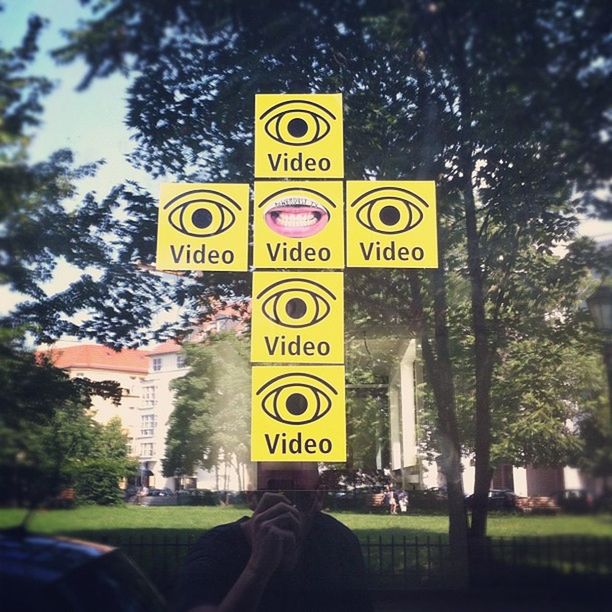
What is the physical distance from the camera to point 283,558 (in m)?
1.97

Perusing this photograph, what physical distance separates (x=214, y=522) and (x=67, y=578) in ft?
1.24

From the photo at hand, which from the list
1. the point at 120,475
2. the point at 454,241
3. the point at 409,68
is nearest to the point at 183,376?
the point at 120,475

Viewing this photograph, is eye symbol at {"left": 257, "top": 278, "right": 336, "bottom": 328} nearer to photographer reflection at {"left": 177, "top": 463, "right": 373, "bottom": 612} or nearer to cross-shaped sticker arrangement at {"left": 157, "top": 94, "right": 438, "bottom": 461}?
cross-shaped sticker arrangement at {"left": 157, "top": 94, "right": 438, "bottom": 461}

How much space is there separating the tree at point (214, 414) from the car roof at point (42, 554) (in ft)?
0.89

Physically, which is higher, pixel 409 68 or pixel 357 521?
pixel 409 68

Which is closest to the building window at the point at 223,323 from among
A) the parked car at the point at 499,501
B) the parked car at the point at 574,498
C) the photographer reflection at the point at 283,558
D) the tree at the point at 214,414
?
the tree at the point at 214,414

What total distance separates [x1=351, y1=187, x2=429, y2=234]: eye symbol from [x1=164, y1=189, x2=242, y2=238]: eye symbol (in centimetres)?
Answer: 33

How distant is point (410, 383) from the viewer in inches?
81.0

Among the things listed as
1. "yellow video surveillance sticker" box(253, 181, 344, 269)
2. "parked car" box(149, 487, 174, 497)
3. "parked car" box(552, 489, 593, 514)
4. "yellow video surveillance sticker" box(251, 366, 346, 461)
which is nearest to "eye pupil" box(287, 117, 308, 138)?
"yellow video surveillance sticker" box(253, 181, 344, 269)

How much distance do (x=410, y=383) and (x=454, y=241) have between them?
39 cm

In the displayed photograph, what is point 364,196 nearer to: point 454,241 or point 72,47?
point 454,241

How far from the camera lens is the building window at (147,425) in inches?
80.3

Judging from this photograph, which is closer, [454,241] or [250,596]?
[250,596]

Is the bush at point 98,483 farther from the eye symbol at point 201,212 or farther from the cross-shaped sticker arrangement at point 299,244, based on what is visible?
the eye symbol at point 201,212
